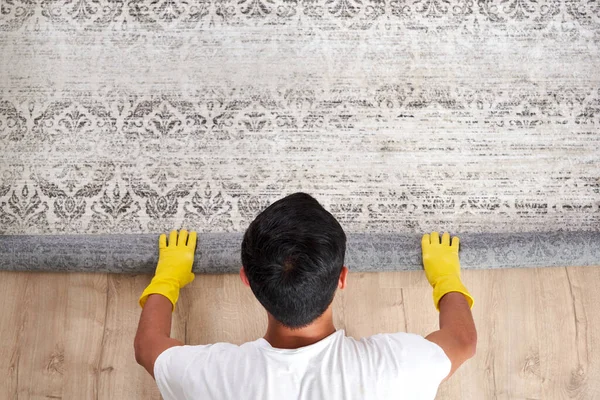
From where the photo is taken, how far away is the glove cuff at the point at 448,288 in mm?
1340

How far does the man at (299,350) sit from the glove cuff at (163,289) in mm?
223

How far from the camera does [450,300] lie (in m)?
1.32

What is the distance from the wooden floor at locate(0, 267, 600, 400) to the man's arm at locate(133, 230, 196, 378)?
115 millimetres

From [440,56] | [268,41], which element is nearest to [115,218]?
[268,41]

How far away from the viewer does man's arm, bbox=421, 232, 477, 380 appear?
1.20 m

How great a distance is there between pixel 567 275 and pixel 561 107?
49 centimetres

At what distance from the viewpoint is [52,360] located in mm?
1489

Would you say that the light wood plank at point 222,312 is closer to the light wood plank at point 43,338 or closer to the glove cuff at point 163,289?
the glove cuff at point 163,289

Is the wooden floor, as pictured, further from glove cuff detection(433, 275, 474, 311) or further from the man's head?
the man's head

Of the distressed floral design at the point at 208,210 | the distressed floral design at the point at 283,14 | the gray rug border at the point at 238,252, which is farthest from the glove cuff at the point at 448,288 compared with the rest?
the distressed floral design at the point at 283,14

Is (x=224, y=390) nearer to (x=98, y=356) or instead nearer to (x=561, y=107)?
(x=98, y=356)

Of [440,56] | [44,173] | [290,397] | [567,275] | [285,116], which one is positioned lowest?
[290,397]

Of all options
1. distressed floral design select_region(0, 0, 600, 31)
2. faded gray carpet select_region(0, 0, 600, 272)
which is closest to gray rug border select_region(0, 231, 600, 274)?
faded gray carpet select_region(0, 0, 600, 272)

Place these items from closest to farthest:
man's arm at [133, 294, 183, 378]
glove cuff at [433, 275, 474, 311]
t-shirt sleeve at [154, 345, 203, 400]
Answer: t-shirt sleeve at [154, 345, 203, 400] → man's arm at [133, 294, 183, 378] → glove cuff at [433, 275, 474, 311]
